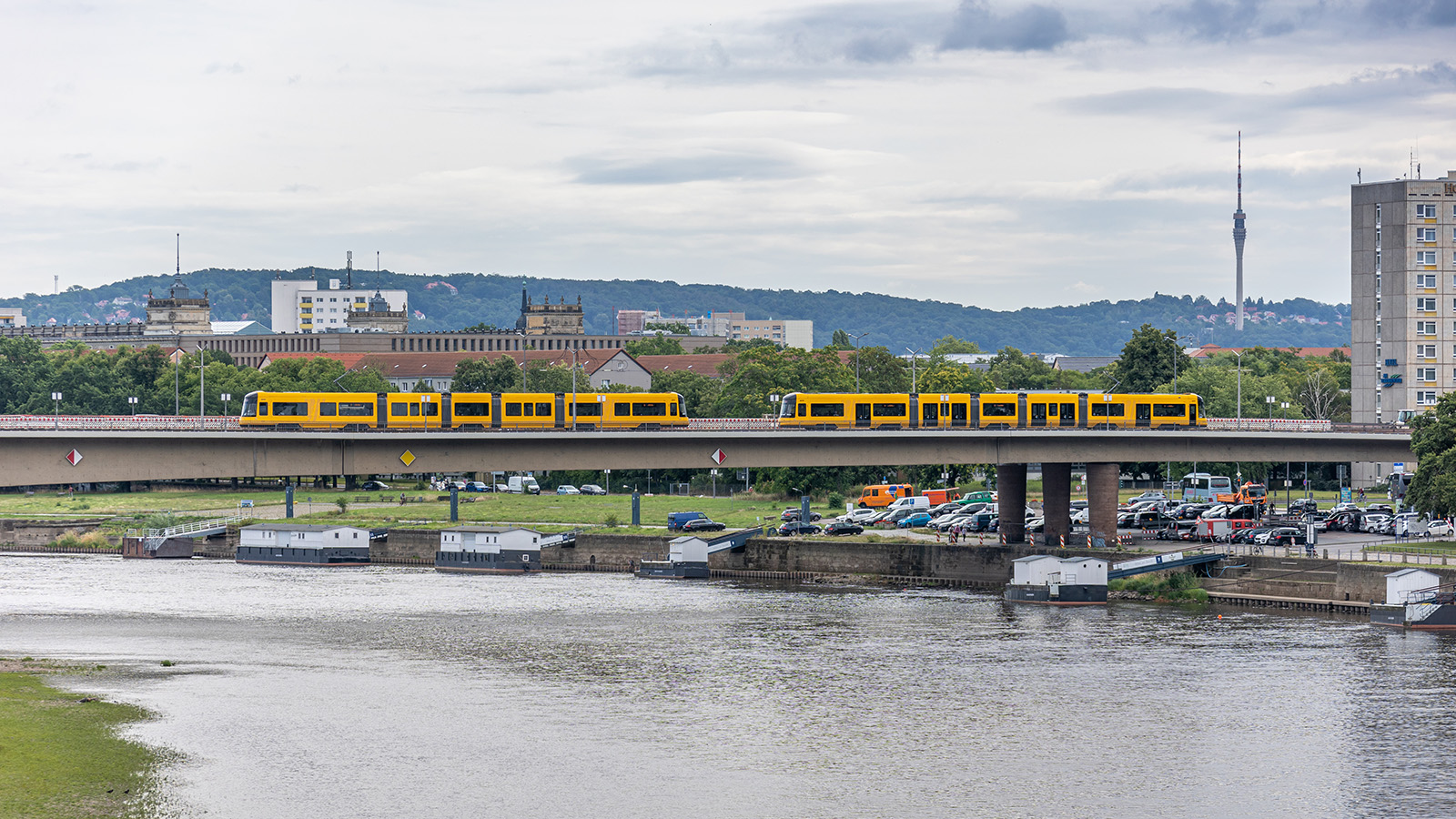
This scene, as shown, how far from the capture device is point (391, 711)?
63.0 meters

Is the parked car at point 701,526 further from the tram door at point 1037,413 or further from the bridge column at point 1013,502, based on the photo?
the tram door at point 1037,413

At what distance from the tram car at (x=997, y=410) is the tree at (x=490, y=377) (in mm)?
87432

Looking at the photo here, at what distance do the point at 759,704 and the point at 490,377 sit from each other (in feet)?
438

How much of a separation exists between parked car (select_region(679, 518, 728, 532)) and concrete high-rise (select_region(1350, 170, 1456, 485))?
60740 millimetres

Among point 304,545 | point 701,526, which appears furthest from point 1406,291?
point 304,545

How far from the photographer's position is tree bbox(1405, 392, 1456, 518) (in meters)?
90.6

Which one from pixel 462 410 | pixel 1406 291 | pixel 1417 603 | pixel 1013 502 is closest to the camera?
pixel 1417 603

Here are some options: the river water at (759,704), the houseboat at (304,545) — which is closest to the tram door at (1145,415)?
the river water at (759,704)

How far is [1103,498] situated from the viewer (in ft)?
352

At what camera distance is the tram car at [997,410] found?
103 metres

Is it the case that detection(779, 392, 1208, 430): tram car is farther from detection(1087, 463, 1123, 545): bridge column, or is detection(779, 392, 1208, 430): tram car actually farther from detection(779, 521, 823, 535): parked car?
detection(779, 521, 823, 535): parked car

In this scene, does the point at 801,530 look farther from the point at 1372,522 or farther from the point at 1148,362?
the point at 1148,362

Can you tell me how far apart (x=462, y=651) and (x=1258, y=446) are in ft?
175

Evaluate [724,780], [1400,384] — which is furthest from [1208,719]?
[1400,384]
